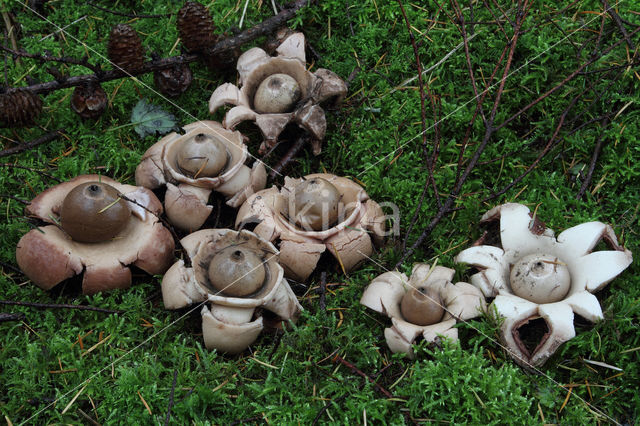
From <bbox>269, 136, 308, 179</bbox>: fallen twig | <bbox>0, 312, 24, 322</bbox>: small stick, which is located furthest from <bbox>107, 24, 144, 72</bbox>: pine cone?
<bbox>0, 312, 24, 322</bbox>: small stick

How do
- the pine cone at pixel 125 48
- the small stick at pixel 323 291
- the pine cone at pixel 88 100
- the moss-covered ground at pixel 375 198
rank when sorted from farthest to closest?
1. the pine cone at pixel 88 100
2. the pine cone at pixel 125 48
3. the small stick at pixel 323 291
4. the moss-covered ground at pixel 375 198

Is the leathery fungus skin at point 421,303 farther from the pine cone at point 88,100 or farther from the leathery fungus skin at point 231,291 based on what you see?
the pine cone at point 88,100

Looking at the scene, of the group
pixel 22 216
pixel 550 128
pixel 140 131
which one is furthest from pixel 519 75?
pixel 22 216

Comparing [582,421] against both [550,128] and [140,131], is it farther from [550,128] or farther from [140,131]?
[140,131]

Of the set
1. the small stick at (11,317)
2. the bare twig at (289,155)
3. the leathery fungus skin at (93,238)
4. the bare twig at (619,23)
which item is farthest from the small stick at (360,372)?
the bare twig at (619,23)

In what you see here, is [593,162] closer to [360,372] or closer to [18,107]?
[360,372]

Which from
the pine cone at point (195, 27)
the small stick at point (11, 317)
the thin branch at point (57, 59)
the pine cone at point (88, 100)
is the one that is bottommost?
the small stick at point (11, 317)
